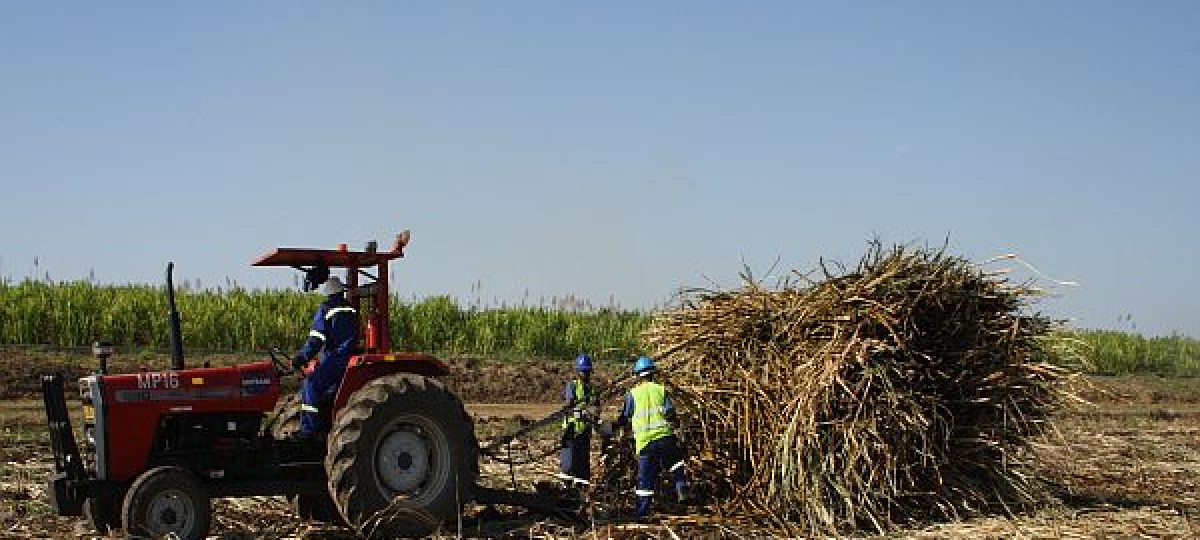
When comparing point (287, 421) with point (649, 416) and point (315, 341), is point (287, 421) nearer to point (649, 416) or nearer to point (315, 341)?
point (315, 341)

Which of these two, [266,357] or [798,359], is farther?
[266,357]

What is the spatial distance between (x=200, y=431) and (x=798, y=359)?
16.4ft

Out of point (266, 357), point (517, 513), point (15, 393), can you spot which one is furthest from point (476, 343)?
point (517, 513)

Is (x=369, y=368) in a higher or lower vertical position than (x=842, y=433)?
higher

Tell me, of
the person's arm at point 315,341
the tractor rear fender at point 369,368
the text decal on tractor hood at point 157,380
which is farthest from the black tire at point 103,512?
the tractor rear fender at point 369,368

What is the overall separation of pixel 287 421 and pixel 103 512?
195 cm

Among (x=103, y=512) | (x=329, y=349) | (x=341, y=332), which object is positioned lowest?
(x=103, y=512)

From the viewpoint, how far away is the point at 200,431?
9.84 m

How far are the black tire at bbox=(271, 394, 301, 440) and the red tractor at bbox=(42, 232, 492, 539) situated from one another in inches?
10.2

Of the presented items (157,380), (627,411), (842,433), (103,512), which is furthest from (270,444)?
(842,433)

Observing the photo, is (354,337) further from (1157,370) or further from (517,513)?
(1157,370)

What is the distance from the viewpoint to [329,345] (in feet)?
32.9

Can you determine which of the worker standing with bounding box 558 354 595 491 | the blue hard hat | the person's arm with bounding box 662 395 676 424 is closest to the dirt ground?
the worker standing with bounding box 558 354 595 491

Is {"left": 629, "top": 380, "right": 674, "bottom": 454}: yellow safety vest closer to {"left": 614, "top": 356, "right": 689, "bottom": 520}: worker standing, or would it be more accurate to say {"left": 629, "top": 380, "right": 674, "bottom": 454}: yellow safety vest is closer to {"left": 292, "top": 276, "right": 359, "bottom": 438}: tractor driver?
{"left": 614, "top": 356, "right": 689, "bottom": 520}: worker standing
